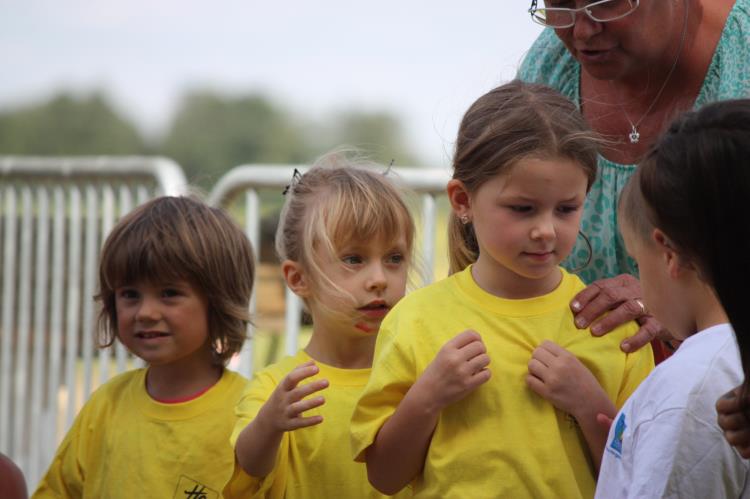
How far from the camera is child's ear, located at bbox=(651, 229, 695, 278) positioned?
7.32 feet

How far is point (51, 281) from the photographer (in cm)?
599

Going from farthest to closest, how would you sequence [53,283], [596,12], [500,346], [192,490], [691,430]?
[53,283] < [192,490] < [596,12] < [500,346] < [691,430]

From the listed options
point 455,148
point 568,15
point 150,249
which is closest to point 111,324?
point 150,249

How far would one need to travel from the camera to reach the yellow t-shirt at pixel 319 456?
2992 millimetres

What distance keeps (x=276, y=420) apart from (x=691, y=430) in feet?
3.38

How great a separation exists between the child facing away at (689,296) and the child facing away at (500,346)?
0.22 metres

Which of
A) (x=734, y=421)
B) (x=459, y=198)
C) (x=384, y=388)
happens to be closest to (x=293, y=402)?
(x=384, y=388)

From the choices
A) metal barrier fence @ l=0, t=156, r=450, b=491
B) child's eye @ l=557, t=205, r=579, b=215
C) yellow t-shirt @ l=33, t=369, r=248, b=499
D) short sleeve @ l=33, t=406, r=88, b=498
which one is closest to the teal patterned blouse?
child's eye @ l=557, t=205, r=579, b=215

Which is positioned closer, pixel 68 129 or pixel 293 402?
pixel 293 402

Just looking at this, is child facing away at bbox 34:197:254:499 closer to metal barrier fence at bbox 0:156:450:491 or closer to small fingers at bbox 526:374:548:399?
small fingers at bbox 526:374:548:399

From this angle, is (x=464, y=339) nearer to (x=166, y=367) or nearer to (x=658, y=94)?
(x=658, y=94)

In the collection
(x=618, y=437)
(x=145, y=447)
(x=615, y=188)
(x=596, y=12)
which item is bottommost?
(x=145, y=447)

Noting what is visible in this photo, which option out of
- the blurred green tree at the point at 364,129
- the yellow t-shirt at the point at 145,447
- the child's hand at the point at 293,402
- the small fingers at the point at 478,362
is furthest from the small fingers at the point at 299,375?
the blurred green tree at the point at 364,129

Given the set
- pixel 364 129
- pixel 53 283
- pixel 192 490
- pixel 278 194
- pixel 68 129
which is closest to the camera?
pixel 192 490
